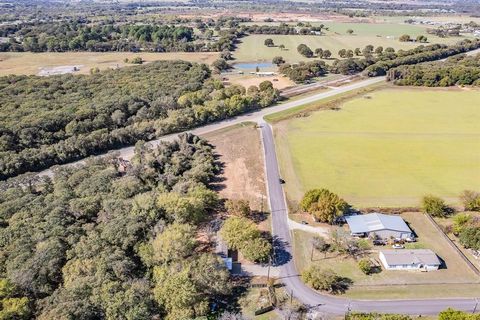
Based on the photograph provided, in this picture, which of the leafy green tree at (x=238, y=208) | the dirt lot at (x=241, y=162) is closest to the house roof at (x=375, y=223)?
the dirt lot at (x=241, y=162)

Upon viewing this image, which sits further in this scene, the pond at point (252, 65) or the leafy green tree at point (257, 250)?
the pond at point (252, 65)

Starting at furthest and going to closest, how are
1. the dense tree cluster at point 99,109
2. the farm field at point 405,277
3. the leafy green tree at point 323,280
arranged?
the dense tree cluster at point 99,109
the farm field at point 405,277
the leafy green tree at point 323,280

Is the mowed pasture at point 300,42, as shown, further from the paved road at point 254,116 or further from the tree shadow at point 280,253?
the tree shadow at point 280,253

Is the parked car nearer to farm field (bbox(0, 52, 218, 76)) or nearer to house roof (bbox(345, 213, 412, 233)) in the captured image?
house roof (bbox(345, 213, 412, 233))

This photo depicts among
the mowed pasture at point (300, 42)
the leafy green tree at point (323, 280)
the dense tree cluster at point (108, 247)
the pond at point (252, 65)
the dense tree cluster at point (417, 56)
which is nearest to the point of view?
the dense tree cluster at point (108, 247)

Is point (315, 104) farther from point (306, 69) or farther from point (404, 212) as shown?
point (404, 212)

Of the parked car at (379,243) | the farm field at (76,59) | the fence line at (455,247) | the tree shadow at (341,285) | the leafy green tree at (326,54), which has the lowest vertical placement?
the tree shadow at (341,285)

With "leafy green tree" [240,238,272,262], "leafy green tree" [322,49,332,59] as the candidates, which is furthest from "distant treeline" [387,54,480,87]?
"leafy green tree" [240,238,272,262]

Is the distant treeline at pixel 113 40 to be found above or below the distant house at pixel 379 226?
above

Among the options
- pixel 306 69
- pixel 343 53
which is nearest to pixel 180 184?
pixel 306 69
